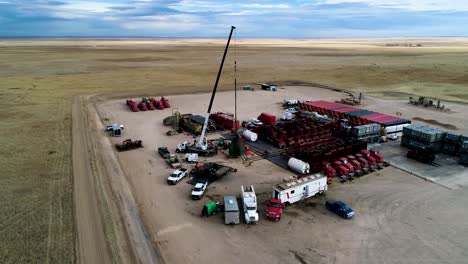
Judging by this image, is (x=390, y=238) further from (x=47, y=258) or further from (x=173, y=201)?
(x=47, y=258)

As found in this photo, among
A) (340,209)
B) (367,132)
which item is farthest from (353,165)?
(367,132)

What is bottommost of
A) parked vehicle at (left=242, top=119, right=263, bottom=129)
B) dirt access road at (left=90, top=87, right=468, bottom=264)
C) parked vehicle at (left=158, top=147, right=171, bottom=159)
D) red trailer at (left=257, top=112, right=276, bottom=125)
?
dirt access road at (left=90, top=87, right=468, bottom=264)

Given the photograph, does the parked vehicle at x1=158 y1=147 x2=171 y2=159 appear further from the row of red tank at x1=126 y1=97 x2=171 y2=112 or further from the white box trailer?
the row of red tank at x1=126 y1=97 x2=171 y2=112

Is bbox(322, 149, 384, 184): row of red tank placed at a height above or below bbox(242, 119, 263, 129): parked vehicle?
below

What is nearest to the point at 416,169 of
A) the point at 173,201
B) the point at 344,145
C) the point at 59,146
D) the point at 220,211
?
the point at 344,145

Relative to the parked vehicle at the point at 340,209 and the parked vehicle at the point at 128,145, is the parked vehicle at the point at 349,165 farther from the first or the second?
the parked vehicle at the point at 128,145

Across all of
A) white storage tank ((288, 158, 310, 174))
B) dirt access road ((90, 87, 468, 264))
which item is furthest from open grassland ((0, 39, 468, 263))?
white storage tank ((288, 158, 310, 174))

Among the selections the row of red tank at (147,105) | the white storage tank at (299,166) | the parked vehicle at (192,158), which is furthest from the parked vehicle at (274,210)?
the row of red tank at (147,105)
